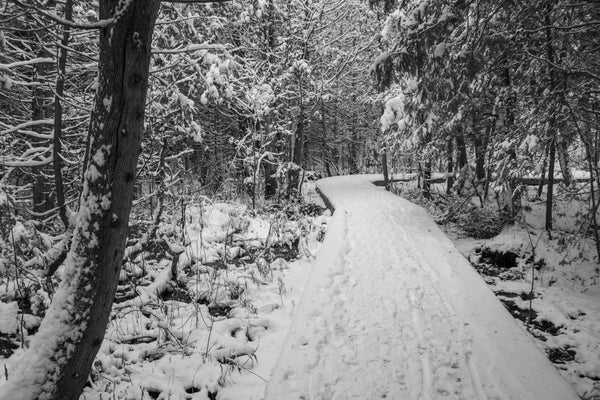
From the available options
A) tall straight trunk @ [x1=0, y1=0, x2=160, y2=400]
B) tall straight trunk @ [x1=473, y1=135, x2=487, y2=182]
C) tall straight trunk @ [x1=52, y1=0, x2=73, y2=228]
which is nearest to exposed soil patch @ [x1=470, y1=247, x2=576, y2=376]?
tall straight trunk @ [x1=473, y1=135, x2=487, y2=182]

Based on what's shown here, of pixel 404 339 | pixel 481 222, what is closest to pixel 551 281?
pixel 481 222

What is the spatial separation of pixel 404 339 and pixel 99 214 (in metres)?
3.15

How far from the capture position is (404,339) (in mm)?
3783

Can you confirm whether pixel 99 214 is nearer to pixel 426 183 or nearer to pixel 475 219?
pixel 475 219

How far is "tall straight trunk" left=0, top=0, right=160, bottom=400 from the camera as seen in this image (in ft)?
7.18

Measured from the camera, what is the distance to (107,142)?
224 cm

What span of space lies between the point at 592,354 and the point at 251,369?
13.7 feet

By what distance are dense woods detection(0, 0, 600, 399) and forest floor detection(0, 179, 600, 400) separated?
91cm

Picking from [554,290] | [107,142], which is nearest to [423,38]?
[107,142]

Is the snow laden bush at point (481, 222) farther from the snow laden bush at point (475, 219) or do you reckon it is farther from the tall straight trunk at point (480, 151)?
the tall straight trunk at point (480, 151)

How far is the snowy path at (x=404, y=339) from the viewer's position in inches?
120

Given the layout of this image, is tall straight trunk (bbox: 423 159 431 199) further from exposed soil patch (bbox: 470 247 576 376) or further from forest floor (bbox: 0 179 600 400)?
forest floor (bbox: 0 179 600 400)

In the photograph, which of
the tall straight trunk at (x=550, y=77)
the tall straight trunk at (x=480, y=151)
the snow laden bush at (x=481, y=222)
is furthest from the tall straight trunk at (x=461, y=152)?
the tall straight trunk at (x=550, y=77)

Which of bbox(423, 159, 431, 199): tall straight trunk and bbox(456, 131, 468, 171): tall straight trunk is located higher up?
bbox(456, 131, 468, 171): tall straight trunk
